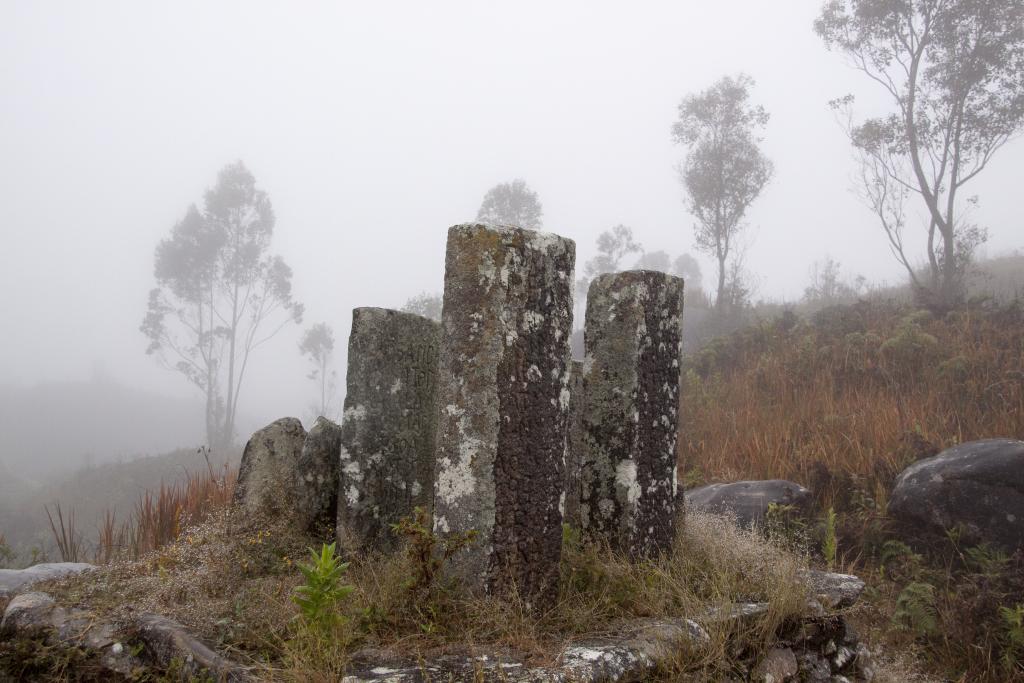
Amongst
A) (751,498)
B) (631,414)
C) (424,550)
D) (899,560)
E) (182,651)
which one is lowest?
(899,560)

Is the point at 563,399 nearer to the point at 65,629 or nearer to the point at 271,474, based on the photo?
the point at 271,474

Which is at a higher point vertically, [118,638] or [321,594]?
[321,594]

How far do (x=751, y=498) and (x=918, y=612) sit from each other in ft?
6.90

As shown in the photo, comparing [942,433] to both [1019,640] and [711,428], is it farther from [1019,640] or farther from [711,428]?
[1019,640]

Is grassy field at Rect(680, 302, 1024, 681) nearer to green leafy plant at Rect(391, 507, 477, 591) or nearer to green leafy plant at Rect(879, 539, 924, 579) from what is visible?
green leafy plant at Rect(879, 539, 924, 579)

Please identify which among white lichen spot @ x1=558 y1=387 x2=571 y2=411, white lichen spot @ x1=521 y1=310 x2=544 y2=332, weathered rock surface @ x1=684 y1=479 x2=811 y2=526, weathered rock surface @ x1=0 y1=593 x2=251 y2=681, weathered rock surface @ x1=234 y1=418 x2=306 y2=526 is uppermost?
white lichen spot @ x1=521 y1=310 x2=544 y2=332

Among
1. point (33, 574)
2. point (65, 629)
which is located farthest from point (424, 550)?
point (33, 574)

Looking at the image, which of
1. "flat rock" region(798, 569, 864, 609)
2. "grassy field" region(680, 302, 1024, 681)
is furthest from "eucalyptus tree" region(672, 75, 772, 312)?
"flat rock" region(798, 569, 864, 609)

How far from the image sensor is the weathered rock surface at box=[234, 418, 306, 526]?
4.91m

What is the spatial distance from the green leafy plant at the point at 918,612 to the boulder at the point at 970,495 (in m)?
1.05

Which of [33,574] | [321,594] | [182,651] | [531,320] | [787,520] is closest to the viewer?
[321,594]

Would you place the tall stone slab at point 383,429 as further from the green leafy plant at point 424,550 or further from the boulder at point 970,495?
the boulder at point 970,495

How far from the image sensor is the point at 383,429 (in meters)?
4.79

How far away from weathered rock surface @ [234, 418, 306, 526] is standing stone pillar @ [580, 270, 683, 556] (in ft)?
7.25
